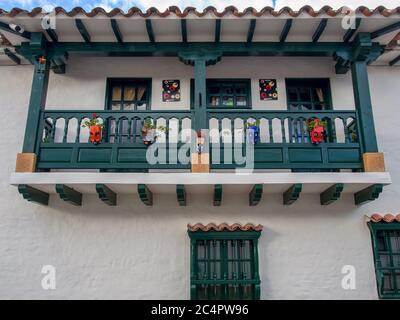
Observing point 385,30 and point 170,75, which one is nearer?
point 385,30

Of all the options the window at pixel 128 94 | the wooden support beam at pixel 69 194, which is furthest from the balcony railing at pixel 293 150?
the wooden support beam at pixel 69 194

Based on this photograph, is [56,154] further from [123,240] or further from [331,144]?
[331,144]

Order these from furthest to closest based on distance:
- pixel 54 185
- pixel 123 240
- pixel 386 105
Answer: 1. pixel 386 105
2. pixel 123 240
3. pixel 54 185

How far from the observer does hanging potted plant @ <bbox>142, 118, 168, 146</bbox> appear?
590cm

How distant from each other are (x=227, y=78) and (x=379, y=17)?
9.30 feet

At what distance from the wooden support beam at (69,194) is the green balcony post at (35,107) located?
2.64 feet

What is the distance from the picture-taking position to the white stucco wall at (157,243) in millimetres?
6055

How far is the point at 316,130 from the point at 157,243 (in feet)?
11.0

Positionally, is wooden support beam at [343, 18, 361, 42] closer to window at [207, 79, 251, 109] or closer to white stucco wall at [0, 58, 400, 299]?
window at [207, 79, 251, 109]

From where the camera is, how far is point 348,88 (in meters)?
7.10

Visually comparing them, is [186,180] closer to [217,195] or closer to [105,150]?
[217,195]

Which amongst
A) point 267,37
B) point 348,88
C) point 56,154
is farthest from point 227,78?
point 56,154

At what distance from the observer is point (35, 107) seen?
19.7ft

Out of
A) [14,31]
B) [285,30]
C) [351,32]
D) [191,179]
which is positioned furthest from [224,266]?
[14,31]
